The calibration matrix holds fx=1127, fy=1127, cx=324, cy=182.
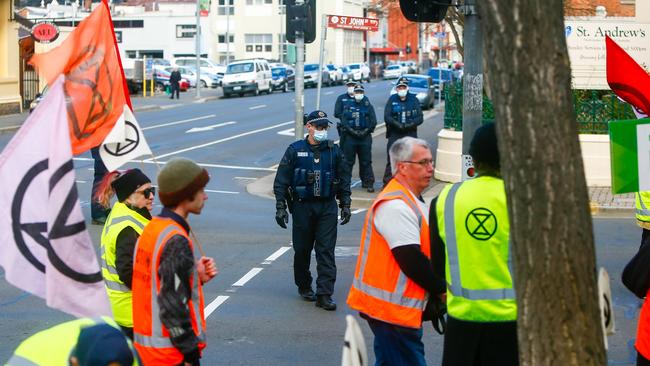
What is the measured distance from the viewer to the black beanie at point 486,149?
5555mm

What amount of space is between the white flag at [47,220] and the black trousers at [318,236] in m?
5.67

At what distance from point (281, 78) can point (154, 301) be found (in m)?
56.3

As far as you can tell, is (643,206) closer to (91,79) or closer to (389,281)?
(389,281)

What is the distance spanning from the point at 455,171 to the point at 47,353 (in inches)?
689

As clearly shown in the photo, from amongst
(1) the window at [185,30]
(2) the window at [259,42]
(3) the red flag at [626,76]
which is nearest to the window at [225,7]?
(2) the window at [259,42]

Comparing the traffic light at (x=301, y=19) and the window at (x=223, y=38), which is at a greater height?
the window at (x=223, y=38)

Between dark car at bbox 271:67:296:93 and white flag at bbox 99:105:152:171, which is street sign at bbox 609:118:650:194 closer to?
white flag at bbox 99:105:152:171

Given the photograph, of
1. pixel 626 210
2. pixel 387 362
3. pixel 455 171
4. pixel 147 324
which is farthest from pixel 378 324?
pixel 455 171

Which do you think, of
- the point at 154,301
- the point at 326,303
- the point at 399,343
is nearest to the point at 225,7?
the point at 326,303

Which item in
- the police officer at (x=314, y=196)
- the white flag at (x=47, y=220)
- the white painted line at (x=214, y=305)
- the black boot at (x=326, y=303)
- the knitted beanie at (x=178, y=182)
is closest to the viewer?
the white flag at (x=47, y=220)

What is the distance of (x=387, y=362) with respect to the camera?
252 inches

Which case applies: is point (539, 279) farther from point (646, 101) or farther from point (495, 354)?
point (646, 101)

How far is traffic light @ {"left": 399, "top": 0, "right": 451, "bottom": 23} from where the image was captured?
966cm

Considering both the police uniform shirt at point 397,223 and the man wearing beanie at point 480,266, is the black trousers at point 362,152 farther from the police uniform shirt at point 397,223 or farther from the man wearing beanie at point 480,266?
the man wearing beanie at point 480,266
